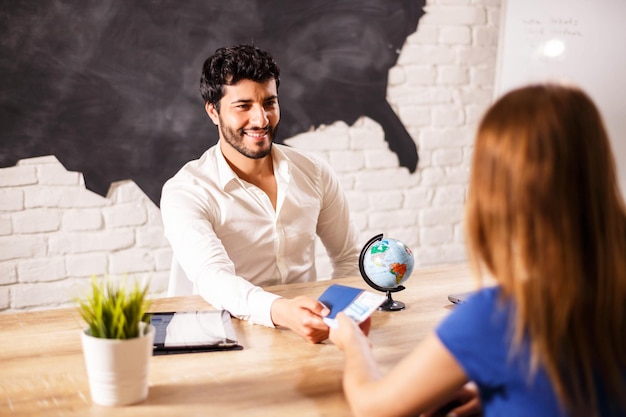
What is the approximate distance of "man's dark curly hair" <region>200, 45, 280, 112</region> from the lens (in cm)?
230

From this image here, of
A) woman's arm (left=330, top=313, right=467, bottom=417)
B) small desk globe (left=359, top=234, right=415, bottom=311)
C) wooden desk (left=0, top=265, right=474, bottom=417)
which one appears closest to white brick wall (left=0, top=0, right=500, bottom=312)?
wooden desk (left=0, top=265, right=474, bottom=417)

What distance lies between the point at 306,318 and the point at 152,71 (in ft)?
5.85

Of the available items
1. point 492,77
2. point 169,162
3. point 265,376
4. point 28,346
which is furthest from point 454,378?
point 492,77

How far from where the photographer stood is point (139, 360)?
1225 mm

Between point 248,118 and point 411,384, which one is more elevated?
point 248,118

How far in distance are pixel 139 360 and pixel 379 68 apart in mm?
2439

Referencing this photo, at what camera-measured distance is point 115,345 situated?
1.20 m

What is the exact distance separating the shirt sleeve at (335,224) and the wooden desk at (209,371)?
2.14ft

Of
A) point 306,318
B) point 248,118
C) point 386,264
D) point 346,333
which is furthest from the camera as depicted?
point 248,118

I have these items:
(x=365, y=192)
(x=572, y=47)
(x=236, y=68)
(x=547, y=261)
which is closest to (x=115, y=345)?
(x=547, y=261)

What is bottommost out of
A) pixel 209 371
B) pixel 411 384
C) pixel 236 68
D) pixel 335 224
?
pixel 209 371

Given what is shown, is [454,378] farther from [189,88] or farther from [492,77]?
[492,77]

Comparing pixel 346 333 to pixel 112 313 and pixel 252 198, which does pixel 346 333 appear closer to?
pixel 112 313

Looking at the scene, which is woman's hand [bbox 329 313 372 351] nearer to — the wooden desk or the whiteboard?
the wooden desk
